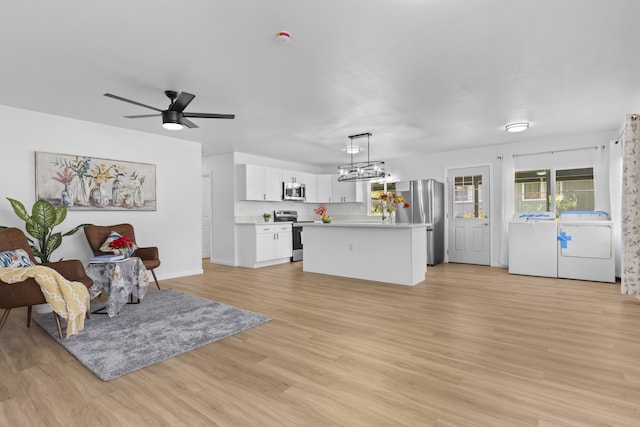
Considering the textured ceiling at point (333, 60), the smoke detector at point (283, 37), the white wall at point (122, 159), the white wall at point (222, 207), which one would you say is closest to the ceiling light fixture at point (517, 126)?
the textured ceiling at point (333, 60)

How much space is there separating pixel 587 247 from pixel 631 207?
126cm

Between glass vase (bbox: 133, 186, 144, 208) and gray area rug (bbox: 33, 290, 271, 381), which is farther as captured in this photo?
glass vase (bbox: 133, 186, 144, 208)

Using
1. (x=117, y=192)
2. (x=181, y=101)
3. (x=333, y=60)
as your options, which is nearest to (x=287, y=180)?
(x=117, y=192)

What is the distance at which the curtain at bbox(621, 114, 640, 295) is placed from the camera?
4059 mm

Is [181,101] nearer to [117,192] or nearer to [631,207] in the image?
[117,192]

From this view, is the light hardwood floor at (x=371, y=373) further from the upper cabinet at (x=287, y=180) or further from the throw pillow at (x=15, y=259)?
the upper cabinet at (x=287, y=180)

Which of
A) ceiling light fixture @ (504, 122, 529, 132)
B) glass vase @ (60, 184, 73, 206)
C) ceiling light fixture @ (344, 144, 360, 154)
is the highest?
ceiling light fixture @ (504, 122, 529, 132)

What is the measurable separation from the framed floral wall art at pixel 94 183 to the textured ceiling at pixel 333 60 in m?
0.64

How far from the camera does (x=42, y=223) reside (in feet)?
12.6

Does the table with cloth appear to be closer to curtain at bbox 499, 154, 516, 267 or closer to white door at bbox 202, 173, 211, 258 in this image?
white door at bbox 202, 173, 211, 258

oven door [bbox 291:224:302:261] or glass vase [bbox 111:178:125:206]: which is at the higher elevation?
glass vase [bbox 111:178:125:206]

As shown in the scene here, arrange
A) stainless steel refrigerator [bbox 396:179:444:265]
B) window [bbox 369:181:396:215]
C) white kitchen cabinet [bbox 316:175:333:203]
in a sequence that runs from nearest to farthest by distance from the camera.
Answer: stainless steel refrigerator [bbox 396:179:444:265]
window [bbox 369:181:396:215]
white kitchen cabinet [bbox 316:175:333:203]

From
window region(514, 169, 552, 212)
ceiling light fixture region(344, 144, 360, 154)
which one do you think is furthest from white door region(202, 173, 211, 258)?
window region(514, 169, 552, 212)

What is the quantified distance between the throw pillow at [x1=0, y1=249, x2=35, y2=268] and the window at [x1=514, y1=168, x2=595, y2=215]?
7.55 m
